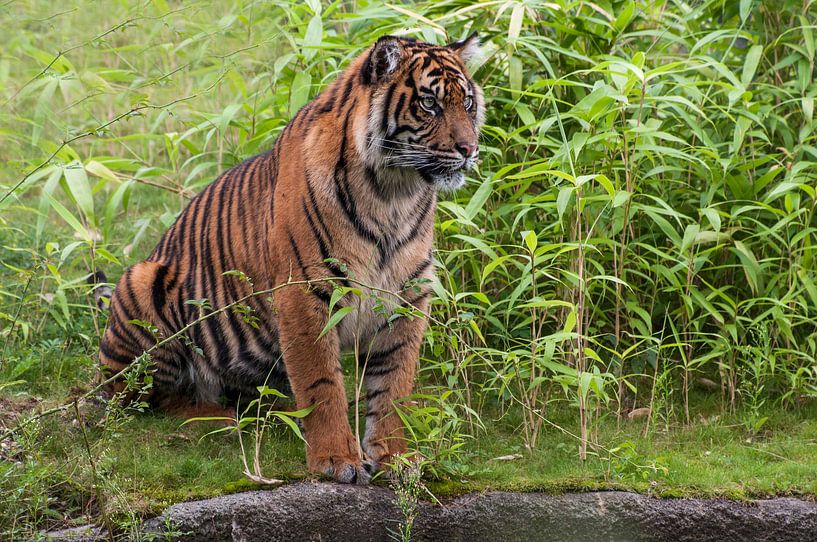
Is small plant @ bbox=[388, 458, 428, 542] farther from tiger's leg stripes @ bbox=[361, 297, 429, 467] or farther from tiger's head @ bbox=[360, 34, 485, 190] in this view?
tiger's head @ bbox=[360, 34, 485, 190]

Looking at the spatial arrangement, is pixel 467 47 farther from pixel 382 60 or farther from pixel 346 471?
pixel 346 471

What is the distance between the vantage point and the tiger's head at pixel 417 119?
3.85 meters

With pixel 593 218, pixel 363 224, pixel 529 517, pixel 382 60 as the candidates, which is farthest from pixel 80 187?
pixel 529 517

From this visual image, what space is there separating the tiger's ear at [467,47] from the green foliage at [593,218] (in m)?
0.40

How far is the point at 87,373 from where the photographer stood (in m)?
5.02

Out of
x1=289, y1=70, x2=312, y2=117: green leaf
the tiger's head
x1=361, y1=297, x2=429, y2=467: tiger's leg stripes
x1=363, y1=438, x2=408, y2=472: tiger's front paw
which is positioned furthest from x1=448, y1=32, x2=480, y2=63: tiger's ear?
x1=363, y1=438, x2=408, y2=472: tiger's front paw

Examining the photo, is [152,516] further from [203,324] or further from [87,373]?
[87,373]

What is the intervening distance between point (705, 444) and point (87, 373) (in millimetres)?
3062

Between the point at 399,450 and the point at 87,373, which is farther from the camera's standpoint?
the point at 87,373

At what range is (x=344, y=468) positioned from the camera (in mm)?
3781

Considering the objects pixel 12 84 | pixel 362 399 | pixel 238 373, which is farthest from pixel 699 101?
pixel 12 84

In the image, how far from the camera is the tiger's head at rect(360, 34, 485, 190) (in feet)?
12.6

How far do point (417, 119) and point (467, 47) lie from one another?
507 mm

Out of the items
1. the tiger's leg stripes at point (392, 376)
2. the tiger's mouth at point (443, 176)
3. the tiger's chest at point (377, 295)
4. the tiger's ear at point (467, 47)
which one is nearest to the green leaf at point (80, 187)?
the tiger's chest at point (377, 295)
